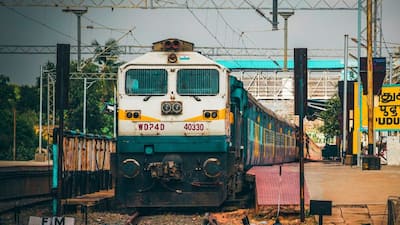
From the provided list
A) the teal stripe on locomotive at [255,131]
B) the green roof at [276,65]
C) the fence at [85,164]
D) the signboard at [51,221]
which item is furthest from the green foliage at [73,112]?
the signboard at [51,221]

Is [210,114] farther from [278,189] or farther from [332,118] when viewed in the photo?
[332,118]

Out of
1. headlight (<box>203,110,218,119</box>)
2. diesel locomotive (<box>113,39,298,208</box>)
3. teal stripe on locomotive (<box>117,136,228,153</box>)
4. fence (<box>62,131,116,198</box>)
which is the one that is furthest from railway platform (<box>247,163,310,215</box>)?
fence (<box>62,131,116,198</box>)

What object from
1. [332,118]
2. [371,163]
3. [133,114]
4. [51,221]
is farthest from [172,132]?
[332,118]

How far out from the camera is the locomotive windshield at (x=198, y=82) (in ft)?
61.8

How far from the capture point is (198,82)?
19031 mm

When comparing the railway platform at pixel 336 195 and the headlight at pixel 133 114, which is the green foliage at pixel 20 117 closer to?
the railway platform at pixel 336 195

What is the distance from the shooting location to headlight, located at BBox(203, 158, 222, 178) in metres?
18.4

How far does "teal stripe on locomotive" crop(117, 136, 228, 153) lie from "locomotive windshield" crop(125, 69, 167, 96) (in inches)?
41.4

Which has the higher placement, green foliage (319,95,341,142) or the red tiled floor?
green foliage (319,95,341,142)

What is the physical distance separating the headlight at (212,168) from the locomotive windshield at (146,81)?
1.91m

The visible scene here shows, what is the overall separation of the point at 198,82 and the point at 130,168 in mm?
2526

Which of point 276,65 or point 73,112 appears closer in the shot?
point 73,112

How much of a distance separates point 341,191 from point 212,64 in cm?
441

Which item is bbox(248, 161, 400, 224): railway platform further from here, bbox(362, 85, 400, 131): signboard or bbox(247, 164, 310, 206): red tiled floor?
bbox(362, 85, 400, 131): signboard
